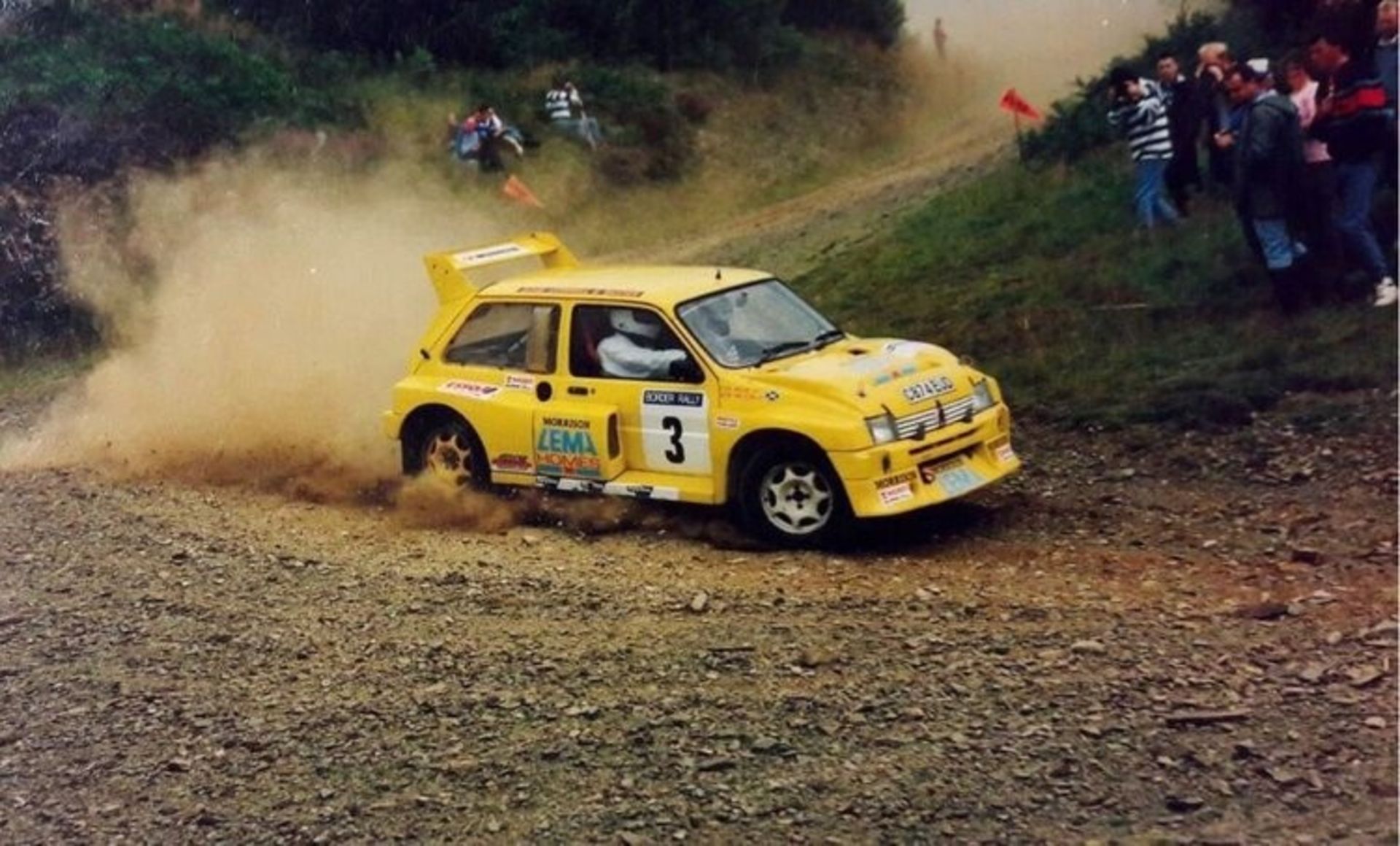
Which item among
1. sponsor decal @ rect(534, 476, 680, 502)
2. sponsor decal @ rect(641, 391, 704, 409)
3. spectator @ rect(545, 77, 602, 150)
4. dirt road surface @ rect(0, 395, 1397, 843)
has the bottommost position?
dirt road surface @ rect(0, 395, 1397, 843)

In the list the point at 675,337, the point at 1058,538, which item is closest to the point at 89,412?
the point at 675,337

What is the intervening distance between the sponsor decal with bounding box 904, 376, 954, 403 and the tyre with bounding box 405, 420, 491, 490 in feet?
9.34

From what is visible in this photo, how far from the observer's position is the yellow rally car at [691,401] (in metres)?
9.49

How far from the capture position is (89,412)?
15.4 meters

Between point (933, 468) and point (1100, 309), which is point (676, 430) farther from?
point (1100, 309)

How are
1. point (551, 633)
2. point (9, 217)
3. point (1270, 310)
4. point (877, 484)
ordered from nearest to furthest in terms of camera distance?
point (551, 633) < point (877, 484) < point (1270, 310) < point (9, 217)

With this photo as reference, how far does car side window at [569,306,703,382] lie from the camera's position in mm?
10188

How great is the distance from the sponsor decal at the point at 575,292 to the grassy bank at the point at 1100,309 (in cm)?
301

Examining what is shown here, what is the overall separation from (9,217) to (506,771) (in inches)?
523

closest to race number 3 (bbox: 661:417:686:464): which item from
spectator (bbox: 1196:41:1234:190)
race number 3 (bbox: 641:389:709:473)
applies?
race number 3 (bbox: 641:389:709:473)

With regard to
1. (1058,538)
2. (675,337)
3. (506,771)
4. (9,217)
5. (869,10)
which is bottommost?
(506,771)

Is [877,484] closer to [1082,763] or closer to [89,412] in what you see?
[1082,763]

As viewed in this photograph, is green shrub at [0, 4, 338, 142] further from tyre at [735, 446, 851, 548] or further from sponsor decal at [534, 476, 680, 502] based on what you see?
tyre at [735, 446, 851, 548]

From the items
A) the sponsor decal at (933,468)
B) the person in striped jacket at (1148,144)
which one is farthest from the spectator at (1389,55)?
the sponsor decal at (933,468)
